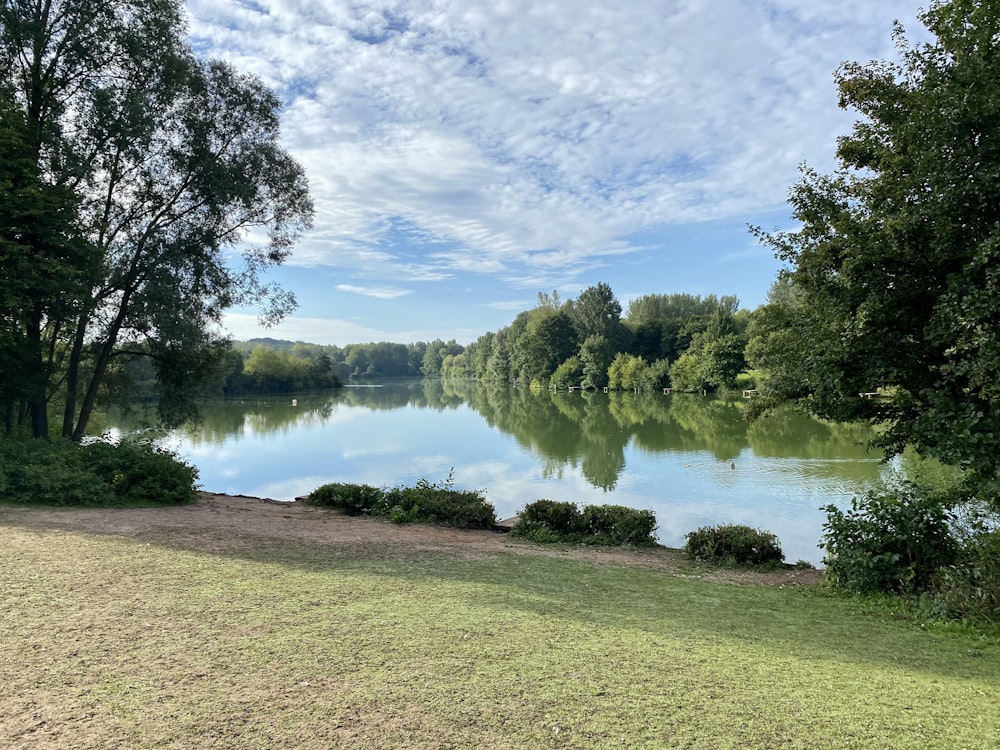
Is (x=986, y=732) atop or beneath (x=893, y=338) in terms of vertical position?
beneath

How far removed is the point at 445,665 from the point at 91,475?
916cm

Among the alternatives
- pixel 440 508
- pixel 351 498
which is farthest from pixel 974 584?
pixel 351 498

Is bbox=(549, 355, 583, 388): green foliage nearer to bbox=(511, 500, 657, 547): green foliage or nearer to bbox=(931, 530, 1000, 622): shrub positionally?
bbox=(511, 500, 657, 547): green foliage

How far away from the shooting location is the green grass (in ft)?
9.49

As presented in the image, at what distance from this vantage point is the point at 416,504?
10.6 m

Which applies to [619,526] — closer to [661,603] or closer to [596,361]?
[661,603]

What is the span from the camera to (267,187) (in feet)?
52.8

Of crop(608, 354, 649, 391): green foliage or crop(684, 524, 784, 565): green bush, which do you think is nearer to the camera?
crop(684, 524, 784, 565): green bush

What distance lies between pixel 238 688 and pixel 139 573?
2920 millimetres

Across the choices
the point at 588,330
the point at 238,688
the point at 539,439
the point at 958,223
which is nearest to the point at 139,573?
the point at 238,688

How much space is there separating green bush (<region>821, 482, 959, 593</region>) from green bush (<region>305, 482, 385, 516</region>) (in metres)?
7.70

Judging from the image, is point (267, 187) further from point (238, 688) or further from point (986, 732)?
point (986, 732)

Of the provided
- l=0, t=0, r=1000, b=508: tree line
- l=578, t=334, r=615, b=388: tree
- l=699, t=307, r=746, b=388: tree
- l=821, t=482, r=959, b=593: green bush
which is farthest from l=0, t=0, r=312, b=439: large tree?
l=578, t=334, r=615, b=388: tree

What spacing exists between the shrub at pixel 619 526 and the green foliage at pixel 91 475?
7622 millimetres
